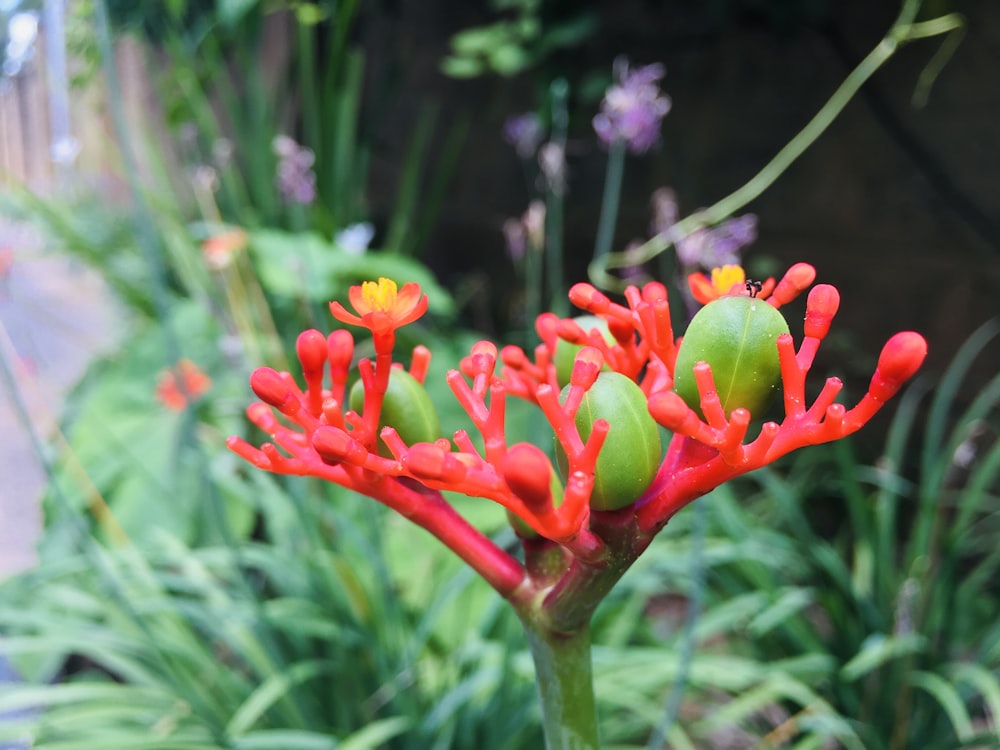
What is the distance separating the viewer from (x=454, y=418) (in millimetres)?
1026

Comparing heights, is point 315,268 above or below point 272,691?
above

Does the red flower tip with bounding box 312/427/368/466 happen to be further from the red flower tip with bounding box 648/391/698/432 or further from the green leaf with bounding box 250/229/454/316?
the green leaf with bounding box 250/229/454/316

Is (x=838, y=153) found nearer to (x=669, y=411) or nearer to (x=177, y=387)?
(x=177, y=387)

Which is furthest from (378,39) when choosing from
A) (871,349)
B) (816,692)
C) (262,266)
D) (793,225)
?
(816,692)

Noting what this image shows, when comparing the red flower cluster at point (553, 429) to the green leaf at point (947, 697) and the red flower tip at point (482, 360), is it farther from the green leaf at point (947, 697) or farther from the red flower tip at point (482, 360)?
the green leaf at point (947, 697)

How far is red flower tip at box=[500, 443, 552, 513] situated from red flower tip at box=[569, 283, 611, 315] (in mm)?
64

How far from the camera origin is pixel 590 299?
0.21 m

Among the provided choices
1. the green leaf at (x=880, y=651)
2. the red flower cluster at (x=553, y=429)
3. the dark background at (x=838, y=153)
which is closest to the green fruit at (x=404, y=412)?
the red flower cluster at (x=553, y=429)

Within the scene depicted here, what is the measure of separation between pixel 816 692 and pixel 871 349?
51 centimetres

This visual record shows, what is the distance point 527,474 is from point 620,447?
0.09ft

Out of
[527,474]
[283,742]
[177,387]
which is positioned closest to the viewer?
[527,474]

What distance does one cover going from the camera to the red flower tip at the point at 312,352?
7.3 inches

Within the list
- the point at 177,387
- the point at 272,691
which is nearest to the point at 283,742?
the point at 272,691

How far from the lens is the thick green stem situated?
187mm
